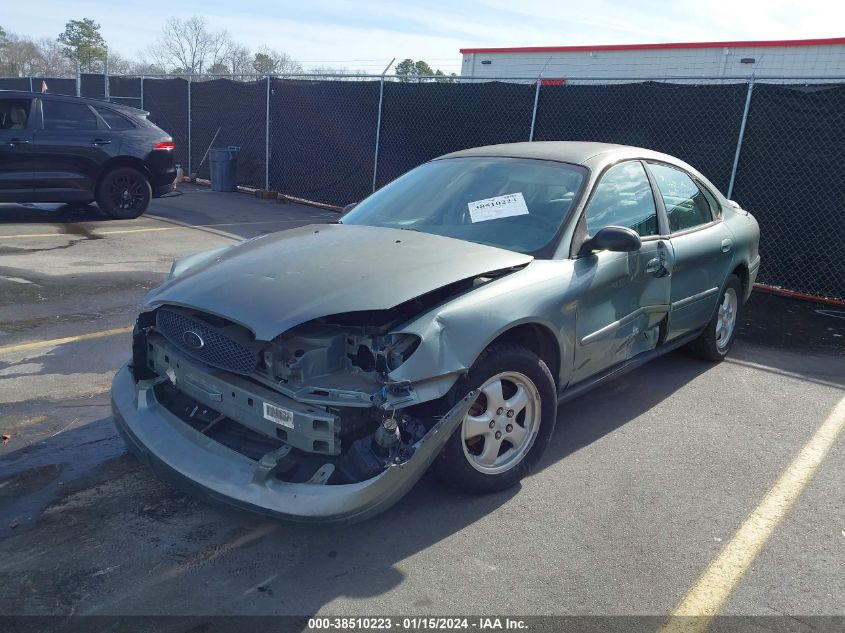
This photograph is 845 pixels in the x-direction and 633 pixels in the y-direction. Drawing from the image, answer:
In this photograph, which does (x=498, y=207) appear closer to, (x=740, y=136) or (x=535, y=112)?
(x=740, y=136)

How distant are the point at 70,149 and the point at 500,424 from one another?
31.2ft

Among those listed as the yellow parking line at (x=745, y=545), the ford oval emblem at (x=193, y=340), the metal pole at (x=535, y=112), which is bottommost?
the yellow parking line at (x=745, y=545)

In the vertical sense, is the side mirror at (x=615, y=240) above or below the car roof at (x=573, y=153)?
below

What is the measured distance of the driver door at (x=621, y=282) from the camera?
13.4ft

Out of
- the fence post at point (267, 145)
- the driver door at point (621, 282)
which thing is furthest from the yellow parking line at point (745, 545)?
the fence post at point (267, 145)

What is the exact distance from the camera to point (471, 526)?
3422 millimetres

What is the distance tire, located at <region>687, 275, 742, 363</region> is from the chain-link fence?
320cm

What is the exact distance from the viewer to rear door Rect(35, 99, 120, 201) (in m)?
10.6

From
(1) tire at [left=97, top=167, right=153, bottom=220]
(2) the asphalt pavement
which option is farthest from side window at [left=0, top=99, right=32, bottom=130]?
(2) the asphalt pavement

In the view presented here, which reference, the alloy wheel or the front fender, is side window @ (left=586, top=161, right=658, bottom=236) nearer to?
the front fender

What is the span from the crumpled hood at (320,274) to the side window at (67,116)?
8.12 m

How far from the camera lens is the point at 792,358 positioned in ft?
21.0

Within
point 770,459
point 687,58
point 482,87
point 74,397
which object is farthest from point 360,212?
point 687,58

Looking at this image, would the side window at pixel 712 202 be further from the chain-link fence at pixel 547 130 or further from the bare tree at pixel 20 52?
the bare tree at pixel 20 52
